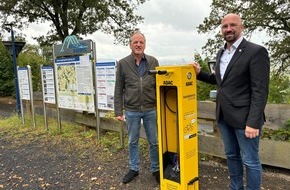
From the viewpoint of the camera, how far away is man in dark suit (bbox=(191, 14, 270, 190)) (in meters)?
2.59

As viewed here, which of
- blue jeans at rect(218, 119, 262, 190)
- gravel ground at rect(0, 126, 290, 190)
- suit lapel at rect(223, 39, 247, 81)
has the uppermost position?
suit lapel at rect(223, 39, 247, 81)

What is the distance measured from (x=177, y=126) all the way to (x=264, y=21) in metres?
13.7

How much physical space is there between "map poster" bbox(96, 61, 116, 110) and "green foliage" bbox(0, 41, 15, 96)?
15422 mm

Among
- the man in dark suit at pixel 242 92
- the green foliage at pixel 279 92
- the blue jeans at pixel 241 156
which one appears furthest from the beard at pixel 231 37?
the green foliage at pixel 279 92

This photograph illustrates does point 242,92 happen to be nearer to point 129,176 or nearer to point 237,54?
point 237,54

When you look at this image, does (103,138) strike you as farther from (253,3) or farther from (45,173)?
(253,3)

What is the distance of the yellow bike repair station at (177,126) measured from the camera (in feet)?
10.0

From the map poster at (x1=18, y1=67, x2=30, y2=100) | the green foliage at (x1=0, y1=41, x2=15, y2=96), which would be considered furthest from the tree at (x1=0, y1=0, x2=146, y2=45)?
the map poster at (x1=18, y1=67, x2=30, y2=100)

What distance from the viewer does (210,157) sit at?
4.48 metres

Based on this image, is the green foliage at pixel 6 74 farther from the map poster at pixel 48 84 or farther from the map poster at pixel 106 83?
the map poster at pixel 106 83

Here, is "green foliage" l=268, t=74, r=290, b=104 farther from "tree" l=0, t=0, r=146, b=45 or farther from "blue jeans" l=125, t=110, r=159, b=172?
"tree" l=0, t=0, r=146, b=45

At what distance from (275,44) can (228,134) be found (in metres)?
14.1

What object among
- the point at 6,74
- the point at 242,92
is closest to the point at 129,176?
the point at 242,92

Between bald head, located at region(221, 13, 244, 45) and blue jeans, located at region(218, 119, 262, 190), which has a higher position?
bald head, located at region(221, 13, 244, 45)
